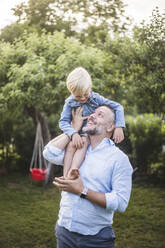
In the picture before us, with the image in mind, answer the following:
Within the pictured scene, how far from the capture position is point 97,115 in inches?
73.5

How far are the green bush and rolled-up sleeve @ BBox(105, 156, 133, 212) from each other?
Result: 18.3ft

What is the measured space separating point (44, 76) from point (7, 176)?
13.0ft

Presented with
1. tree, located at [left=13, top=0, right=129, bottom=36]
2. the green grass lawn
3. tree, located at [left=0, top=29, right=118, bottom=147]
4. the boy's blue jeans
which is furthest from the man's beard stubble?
tree, located at [left=13, top=0, right=129, bottom=36]

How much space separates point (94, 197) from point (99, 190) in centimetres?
9

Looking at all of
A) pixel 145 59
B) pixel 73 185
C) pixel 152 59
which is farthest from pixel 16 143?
pixel 73 185

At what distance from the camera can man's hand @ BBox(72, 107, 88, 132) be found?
2.00 meters

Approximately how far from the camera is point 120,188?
1632 mm

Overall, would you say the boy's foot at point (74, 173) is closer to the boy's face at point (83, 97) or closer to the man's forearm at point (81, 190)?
the man's forearm at point (81, 190)

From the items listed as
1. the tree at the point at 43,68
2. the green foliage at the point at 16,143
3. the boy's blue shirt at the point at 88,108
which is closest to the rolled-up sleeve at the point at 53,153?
the boy's blue shirt at the point at 88,108

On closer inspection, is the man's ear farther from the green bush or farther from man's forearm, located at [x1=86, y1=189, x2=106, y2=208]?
the green bush

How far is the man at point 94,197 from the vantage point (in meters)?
1.63

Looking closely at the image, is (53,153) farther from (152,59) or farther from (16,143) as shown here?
(16,143)

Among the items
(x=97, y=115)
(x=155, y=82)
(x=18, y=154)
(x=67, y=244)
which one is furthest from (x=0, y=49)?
(x=67, y=244)

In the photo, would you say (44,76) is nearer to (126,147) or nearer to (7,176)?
(126,147)
